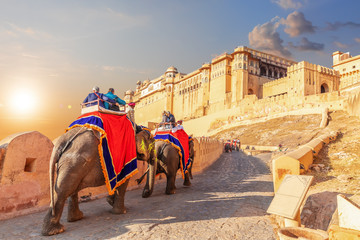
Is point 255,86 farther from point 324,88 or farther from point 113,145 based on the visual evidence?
point 113,145

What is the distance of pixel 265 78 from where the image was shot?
6291 cm

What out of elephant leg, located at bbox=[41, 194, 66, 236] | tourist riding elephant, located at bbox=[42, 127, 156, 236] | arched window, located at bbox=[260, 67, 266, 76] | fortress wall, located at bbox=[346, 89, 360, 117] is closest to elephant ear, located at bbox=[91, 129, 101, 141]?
tourist riding elephant, located at bbox=[42, 127, 156, 236]

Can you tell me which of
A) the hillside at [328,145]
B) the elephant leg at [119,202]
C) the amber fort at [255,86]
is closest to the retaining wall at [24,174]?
the elephant leg at [119,202]

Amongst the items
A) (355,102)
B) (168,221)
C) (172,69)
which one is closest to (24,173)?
(168,221)

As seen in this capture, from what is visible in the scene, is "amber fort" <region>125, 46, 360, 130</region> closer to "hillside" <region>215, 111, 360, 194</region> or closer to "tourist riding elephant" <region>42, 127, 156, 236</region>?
"hillside" <region>215, 111, 360, 194</region>

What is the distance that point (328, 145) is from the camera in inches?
510

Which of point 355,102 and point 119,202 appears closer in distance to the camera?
point 119,202

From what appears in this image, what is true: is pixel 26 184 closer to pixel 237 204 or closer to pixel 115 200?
pixel 115 200

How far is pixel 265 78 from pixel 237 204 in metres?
61.5

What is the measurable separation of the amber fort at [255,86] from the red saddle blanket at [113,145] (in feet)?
138

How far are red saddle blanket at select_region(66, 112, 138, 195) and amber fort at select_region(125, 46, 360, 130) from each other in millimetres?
41915

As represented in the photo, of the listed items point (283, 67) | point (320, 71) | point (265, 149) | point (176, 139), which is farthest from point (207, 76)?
point (176, 139)

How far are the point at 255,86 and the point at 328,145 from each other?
50.2 meters

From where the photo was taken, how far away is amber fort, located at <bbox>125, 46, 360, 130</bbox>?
48406mm
